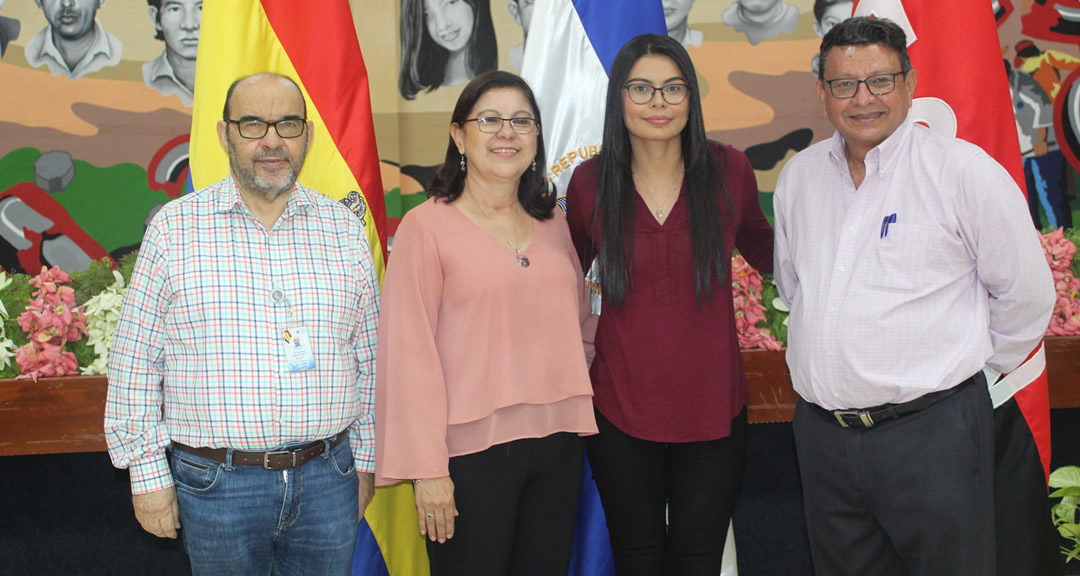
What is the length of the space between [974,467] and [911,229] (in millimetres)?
543

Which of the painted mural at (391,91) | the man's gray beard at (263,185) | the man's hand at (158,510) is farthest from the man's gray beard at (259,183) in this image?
the painted mural at (391,91)

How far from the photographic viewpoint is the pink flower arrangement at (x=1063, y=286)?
2.58 meters

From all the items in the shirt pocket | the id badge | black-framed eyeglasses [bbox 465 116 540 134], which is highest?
black-framed eyeglasses [bbox 465 116 540 134]

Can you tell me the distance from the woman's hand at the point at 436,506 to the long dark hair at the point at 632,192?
564mm

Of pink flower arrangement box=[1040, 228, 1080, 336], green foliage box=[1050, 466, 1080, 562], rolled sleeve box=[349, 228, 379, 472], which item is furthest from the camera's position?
pink flower arrangement box=[1040, 228, 1080, 336]

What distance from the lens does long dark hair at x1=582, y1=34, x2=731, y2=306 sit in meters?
1.78

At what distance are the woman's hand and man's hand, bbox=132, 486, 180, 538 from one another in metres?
0.52

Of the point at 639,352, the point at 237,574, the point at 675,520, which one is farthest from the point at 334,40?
the point at 675,520

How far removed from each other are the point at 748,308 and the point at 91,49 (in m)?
3.19

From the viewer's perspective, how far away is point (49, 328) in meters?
2.38

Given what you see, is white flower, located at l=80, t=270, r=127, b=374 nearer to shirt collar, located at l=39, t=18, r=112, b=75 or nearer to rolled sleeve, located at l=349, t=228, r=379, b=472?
rolled sleeve, located at l=349, t=228, r=379, b=472

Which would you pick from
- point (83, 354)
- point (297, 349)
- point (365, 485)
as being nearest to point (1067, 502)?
point (365, 485)

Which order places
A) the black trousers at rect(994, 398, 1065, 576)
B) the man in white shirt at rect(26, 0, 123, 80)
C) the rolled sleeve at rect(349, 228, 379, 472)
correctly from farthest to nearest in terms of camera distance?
the man in white shirt at rect(26, 0, 123, 80)
the black trousers at rect(994, 398, 1065, 576)
the rolled sleeve at rect(349, 228, 379, 472)

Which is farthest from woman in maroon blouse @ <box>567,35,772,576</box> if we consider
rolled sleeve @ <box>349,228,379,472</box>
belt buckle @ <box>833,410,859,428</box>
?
rolled sleeve @ <box>349,228,379,472</box>
